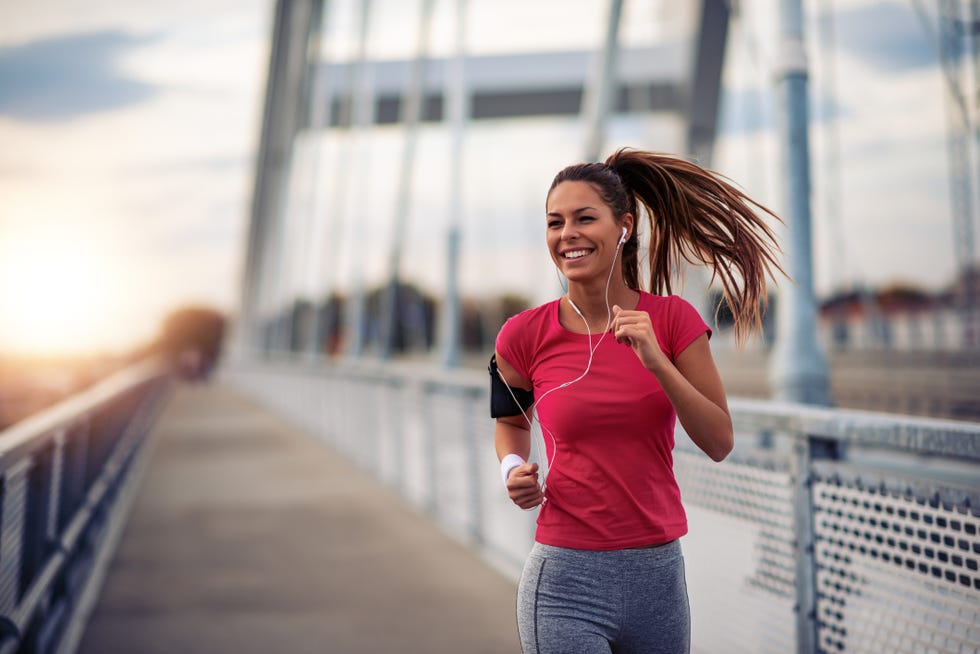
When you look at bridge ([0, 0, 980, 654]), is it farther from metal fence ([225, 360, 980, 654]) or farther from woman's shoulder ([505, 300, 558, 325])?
A: woman's shoulder ([505, 300, 558, 325])

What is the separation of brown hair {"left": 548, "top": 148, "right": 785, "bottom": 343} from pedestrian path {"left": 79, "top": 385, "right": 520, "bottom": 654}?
2.66 m

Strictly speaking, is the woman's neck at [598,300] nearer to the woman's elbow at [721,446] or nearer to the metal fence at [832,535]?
the woman's elbow at [721,446]

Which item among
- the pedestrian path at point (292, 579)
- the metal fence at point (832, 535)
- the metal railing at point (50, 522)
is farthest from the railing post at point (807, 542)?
the metal railing at point (50, 522)

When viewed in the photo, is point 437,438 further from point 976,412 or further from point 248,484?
point 976,412

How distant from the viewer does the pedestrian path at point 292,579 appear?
4.59m

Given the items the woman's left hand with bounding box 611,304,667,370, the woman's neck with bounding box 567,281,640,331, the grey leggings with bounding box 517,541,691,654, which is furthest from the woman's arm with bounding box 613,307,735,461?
the grey leggings with bounding box 517,541,691,654

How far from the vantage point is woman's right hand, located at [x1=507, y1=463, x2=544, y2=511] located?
1.86 metres

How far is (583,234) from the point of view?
1914mm

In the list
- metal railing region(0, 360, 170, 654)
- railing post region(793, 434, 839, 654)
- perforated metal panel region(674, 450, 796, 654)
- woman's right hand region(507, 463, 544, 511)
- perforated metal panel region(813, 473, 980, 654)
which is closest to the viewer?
woman's right hand region(507, 463, 544, 511)

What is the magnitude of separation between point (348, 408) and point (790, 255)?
8621 millimetres

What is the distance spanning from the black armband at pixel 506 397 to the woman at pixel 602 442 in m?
0.06

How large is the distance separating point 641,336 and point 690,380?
205 mm

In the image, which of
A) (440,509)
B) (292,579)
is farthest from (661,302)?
(440,509)

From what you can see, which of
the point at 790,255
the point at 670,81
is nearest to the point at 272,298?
the point at 670,81
